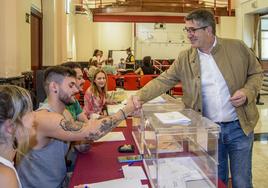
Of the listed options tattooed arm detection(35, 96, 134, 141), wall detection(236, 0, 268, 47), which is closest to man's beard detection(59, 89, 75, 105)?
tattooed arm detection(35, 96, 134, 141)

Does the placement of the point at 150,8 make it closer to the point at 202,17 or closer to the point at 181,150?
the point at 202,17

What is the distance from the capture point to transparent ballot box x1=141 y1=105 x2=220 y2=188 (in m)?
1.75

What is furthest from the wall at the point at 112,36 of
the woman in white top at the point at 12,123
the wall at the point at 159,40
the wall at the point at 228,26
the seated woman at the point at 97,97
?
the woman in white top at the point at 12,123

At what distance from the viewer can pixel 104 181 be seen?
74.2 inches

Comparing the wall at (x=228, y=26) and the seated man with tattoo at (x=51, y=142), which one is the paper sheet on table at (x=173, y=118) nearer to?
the seated man with tattoo at (x=51, y=142)

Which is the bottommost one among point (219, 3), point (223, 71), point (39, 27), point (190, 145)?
point (190, 145)

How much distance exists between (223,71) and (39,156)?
1.33m

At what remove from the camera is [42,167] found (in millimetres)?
2088

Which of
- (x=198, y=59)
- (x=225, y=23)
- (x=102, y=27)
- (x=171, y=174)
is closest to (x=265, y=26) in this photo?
(x=225, y=23)

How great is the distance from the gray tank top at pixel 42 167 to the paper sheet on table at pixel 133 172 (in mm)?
429

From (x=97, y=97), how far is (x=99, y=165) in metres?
2.24

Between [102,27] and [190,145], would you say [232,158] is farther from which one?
[102,27]

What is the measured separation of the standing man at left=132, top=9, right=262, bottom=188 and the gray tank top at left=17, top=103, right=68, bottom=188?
621 mm

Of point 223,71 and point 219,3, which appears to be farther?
point 219,3
